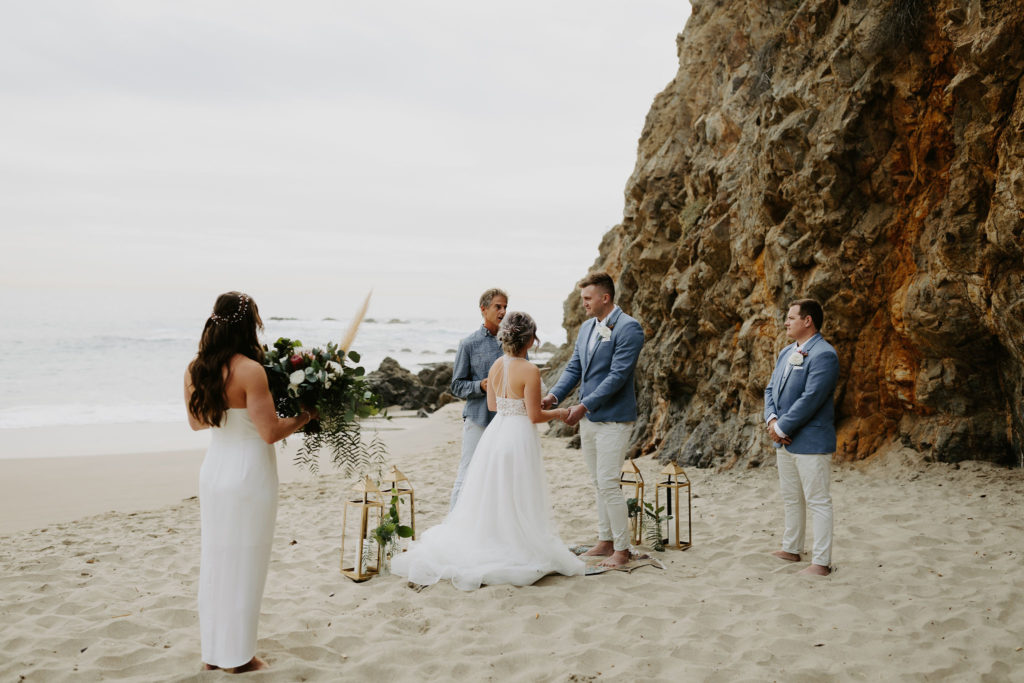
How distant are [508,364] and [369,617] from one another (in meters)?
2.15

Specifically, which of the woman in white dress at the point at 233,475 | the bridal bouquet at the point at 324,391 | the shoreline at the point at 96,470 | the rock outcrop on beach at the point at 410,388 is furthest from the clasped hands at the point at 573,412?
the rock outcrop on beach at the point at 410,388

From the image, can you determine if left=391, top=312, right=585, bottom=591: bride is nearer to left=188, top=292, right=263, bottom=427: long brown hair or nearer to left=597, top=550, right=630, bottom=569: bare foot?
left=597, top=550, right=630, bottom=569: bare foot

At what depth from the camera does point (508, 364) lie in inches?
222

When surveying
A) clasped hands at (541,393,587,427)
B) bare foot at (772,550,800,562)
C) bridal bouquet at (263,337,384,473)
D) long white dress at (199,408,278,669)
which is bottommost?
bare foot at (772,550,800,562)

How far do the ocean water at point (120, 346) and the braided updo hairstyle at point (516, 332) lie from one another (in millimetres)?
1695

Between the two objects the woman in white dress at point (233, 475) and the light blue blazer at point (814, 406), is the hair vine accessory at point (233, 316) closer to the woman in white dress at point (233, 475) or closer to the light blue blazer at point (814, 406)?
the woman in white dress at point (233, 475)

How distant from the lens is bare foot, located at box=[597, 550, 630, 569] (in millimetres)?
5631

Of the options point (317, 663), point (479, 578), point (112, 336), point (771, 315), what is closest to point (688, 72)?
point (771, 315)

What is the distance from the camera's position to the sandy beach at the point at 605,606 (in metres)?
3.96

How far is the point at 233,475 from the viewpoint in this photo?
3.80m

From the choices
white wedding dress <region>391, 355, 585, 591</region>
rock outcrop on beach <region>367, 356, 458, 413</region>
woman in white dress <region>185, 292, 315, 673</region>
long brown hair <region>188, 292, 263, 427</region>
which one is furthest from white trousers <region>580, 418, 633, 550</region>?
rock outcrop on beach <region>367, 356, 458, 413</region>

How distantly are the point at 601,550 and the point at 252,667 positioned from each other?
308cm

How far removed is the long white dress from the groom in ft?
Result: 7.94

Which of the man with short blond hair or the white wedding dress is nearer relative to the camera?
the white wedding dress
